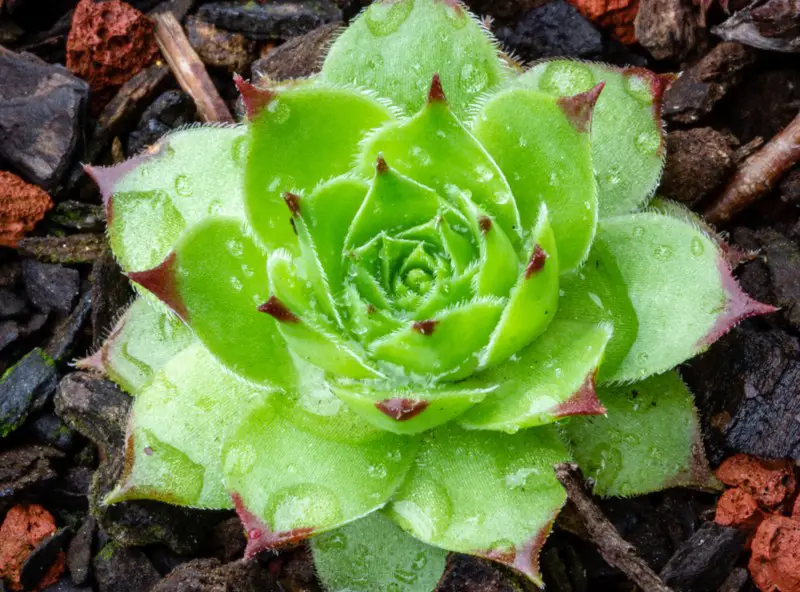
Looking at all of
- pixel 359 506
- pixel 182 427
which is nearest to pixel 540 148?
pixel 359 506

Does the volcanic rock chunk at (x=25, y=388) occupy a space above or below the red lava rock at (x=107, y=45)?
below

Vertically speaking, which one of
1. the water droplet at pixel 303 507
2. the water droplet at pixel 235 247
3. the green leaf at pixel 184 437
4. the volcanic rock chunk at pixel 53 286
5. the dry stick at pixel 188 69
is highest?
the water droplet at pixel 235 247

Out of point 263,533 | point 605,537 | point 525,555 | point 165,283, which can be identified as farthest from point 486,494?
point 165,283

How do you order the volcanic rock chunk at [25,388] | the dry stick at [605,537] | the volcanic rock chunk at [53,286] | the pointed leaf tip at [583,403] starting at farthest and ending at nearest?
the volcanic rock chunk at [53,286] < the volcanic rock chunk at [25,388] < the dry stick at [605,537] < the pointed leaf tip at [583,403]

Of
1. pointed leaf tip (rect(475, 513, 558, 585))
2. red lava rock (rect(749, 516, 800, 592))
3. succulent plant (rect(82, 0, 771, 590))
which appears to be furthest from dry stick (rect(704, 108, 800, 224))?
pointed leaf tip (rect(475, 513, 558, 585))

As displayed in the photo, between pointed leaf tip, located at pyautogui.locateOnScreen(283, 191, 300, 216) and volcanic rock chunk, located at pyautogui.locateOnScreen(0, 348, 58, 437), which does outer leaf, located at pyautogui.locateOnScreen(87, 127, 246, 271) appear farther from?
volcanic rock chunk, located at pyautogui.locateOnScreen(0, 348, 58, 437)

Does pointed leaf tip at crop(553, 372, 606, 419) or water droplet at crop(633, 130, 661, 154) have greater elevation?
water droplet at crop(633, 130, 661, 154)

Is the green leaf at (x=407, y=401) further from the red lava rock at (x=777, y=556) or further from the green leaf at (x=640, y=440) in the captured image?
the red lava rock at (x=777, y=556)

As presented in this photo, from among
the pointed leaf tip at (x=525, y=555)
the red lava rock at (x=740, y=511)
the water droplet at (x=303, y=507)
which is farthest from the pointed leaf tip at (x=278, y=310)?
the red lava rock at (x=740, y=511)
